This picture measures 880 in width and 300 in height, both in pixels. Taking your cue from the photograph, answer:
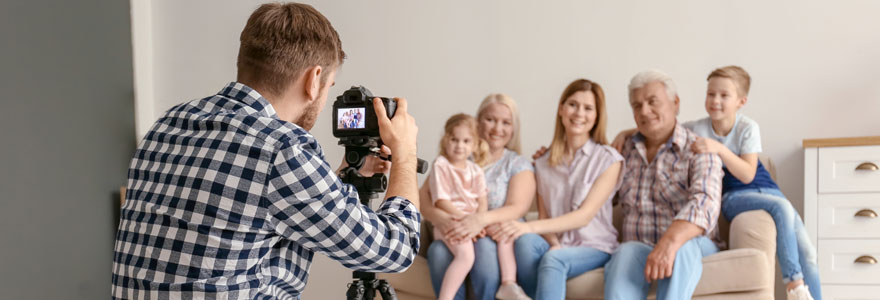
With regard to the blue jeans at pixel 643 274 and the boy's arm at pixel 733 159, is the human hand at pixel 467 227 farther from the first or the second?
the boy's arm at pixel 733 159

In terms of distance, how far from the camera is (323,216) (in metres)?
1.06

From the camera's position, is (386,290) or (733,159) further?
(733,159)

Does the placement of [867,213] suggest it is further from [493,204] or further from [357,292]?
[357,292]

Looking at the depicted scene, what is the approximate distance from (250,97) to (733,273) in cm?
169

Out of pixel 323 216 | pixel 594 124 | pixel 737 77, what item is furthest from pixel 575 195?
pixel 323 216

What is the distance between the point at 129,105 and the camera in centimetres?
371

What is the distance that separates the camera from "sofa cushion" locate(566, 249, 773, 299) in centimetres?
222

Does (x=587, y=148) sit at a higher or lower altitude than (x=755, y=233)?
higher

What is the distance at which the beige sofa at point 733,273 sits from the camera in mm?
2223

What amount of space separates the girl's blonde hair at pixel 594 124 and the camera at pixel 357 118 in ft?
4.53

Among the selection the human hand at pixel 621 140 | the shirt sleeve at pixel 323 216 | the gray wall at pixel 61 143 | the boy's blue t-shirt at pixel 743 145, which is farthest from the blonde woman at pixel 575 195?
the gray wall at pixel 61 143

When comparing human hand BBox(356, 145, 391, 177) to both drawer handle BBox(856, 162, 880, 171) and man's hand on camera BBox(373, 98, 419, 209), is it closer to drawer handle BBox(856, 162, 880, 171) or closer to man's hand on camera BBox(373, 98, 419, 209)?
man's hand on camera BBox(373, 98, 419, 209)

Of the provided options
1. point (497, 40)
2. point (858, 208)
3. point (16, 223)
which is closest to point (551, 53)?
point (497, 40)

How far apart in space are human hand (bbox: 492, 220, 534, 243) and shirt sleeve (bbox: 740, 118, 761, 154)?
0.86m
